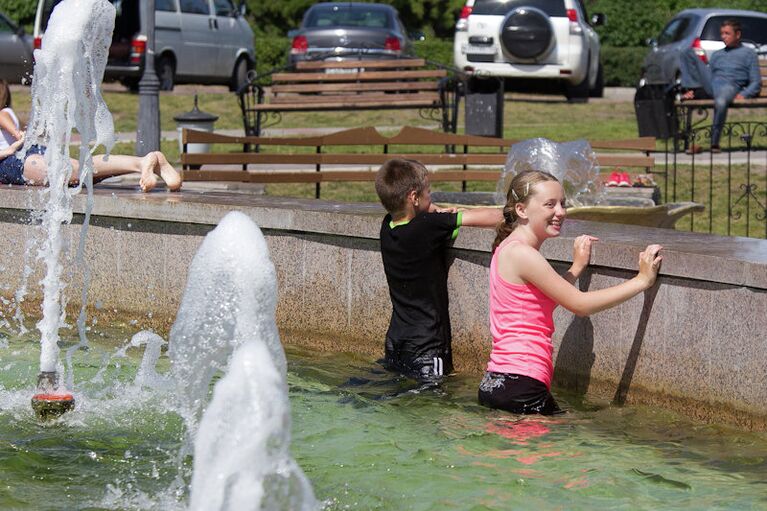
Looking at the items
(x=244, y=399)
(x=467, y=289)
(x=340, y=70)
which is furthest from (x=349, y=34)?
(x=244, y=399)

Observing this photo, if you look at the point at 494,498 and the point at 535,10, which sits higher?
the point at 535,10

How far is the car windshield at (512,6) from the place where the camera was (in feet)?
68.9

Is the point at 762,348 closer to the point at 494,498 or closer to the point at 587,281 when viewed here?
the point at 587,281

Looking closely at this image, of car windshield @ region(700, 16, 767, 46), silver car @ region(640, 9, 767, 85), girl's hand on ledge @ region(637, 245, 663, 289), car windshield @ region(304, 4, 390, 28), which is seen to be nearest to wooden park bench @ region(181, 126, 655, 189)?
girl's hand on ledge @ region(637, 245, 663, 289)

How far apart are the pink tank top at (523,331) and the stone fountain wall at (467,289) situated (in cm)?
A: 25

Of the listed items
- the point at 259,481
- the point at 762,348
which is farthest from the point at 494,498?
the point at 259,481

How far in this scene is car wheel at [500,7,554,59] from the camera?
65.6 feet

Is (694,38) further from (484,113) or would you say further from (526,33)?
(484,113)

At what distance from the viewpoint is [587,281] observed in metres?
5.68

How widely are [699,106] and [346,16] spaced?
8475 mm

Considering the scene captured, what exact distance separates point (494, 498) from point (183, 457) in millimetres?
1246

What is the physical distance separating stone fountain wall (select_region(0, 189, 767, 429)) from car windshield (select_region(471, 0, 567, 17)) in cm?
1398

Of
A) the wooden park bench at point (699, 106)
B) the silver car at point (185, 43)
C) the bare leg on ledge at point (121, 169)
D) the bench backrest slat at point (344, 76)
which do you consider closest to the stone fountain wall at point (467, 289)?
the bare leg on ledge at point (121, 169)

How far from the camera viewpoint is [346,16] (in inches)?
878
